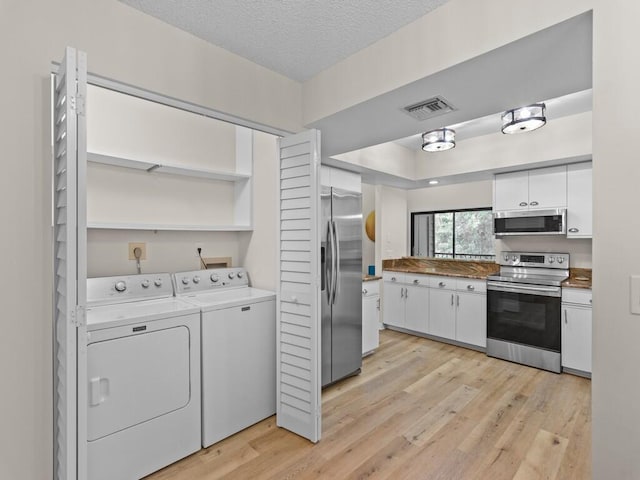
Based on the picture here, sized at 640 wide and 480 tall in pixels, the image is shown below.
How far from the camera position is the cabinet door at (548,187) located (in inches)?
142

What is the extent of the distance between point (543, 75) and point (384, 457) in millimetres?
2338

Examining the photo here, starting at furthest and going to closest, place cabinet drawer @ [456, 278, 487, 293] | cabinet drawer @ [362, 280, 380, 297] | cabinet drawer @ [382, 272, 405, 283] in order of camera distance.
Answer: cabinet drawer @ [382, 272, 405, 283] → cabinet drawer @ [456, 278, 487, 293] → cabinet drawer @ [362, 280, 380, 297]

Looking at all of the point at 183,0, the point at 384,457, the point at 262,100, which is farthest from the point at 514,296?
the point at 183,0

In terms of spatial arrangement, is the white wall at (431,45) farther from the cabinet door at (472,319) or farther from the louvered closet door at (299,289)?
the cabinet door at (472,319)

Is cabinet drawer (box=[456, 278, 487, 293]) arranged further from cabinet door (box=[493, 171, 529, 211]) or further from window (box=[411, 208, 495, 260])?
window (box=[411, 208, 495, 260])

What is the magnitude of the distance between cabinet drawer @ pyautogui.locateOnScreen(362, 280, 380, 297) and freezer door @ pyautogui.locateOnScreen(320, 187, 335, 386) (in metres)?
0.76

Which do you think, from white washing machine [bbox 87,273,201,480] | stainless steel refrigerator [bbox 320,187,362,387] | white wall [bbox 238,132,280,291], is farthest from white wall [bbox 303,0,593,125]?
white washing machine [bbox 87,273,201,480]

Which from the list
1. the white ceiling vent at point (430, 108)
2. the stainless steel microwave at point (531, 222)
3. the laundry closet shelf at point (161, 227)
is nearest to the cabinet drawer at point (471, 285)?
the stainless steel microwave at point (531, 222)

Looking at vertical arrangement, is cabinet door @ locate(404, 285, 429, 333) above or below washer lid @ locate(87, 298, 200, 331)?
below

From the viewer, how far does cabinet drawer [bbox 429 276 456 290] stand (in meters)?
4.27

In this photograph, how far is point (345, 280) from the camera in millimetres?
3336

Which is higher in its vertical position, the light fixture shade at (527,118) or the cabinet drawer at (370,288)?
the light fixture shade at (527,118)

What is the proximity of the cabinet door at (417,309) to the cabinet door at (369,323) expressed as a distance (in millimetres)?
897
